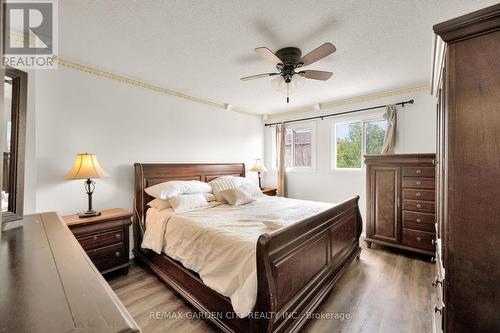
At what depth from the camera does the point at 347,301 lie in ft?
6.88

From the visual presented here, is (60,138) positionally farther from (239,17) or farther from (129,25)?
(239,17)

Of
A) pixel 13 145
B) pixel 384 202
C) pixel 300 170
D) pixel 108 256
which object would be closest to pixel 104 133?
pixel 108 256

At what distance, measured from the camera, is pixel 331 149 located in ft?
13.9

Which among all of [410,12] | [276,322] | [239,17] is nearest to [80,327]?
[276,322]

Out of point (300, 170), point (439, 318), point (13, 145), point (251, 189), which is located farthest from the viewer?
point (300, 170)

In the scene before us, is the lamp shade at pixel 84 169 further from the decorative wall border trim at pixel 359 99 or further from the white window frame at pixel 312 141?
the decorative wall border trim at pixel 359 99

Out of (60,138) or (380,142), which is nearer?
(60,138)

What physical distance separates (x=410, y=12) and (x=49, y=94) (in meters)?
3.48

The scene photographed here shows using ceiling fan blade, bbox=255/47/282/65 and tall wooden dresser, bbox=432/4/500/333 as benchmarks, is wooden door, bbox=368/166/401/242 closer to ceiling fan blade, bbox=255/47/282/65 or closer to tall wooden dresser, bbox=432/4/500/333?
ceiling fan blade, bbox=255/47/282/65

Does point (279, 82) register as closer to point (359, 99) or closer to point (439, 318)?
point (359, 99)

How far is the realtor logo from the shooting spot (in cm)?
170

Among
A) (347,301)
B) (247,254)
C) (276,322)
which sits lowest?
(347,301)

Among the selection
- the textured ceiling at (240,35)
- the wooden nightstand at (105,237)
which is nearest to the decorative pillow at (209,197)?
the wooden nightstand at (105,237)

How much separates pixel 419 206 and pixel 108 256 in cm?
384
